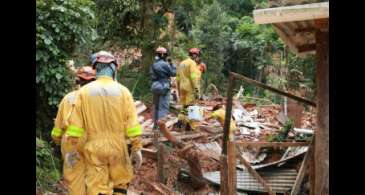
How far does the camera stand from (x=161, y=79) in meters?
12.8

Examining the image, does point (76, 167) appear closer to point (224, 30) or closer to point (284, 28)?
point (284, 28)

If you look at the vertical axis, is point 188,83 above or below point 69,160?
above

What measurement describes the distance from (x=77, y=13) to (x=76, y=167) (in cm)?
406

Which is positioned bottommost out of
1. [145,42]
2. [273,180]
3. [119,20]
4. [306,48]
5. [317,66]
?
[273,180]

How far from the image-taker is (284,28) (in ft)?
24.0

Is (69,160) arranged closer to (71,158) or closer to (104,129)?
(71,158)

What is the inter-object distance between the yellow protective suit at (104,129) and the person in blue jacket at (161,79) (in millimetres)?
5969

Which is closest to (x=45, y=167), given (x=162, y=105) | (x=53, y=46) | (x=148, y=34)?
(x=53, y=46)

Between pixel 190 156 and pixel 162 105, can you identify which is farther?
pixel 162 105

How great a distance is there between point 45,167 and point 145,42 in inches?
358

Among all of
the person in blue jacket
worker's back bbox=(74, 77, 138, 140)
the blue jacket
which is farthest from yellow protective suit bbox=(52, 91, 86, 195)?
the blue jacket

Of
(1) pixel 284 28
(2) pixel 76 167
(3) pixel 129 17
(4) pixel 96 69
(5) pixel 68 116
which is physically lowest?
(2) pixel 76 167
